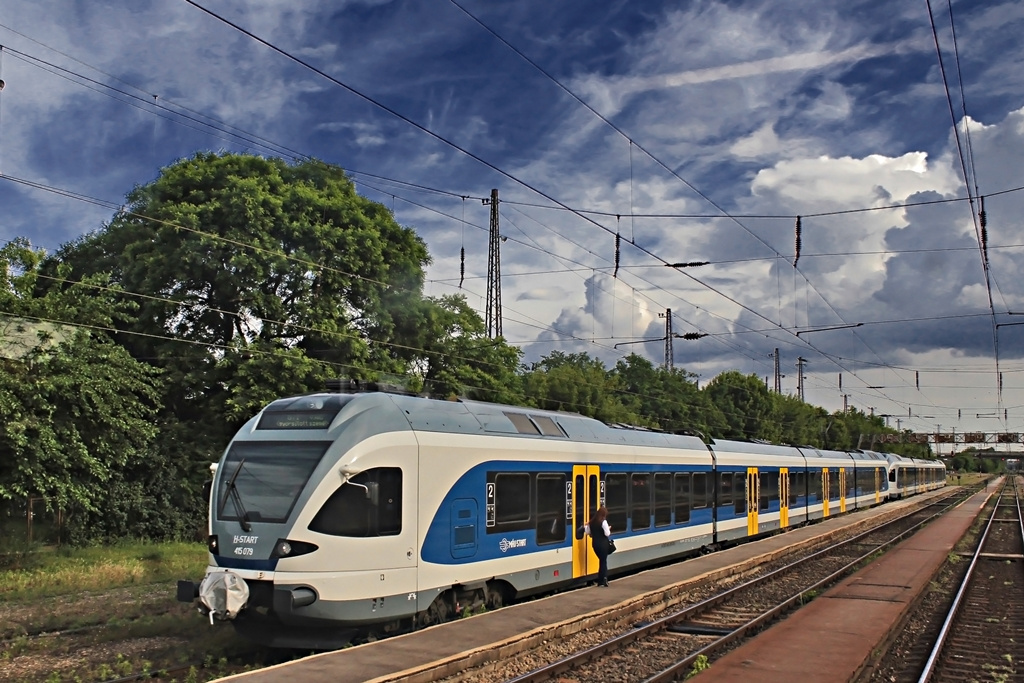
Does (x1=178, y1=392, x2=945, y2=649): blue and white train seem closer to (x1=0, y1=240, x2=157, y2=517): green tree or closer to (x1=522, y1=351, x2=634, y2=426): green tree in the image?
(x1=0, y1=240, x2=157, y2=517): green tree

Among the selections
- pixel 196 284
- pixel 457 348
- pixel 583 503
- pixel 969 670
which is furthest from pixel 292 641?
pixel 457 348

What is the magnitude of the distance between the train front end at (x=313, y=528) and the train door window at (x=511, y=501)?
232 centimetres

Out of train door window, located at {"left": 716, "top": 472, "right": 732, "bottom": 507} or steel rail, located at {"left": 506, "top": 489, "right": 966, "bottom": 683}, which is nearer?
steel rail, located at {"left": 506, "top": 489, "right": 966, "bottom": 683}

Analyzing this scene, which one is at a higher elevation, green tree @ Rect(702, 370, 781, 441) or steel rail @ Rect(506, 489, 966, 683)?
green tree @ Rect(702, 370, 781, 441)

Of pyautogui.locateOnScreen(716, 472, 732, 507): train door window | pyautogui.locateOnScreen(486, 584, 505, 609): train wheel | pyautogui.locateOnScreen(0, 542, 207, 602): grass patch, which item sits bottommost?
pyautogui.locateOnScreen(0, 542, 207, 602): grass patch

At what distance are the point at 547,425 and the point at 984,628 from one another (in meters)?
8.35

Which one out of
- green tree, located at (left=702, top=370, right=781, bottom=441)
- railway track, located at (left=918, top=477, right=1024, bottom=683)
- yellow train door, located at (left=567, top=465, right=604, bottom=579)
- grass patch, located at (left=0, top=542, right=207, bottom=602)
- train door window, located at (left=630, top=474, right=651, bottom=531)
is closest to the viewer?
railway track, located at (left=918, top=477, right=1024, bottom=683)

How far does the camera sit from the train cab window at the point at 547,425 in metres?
16.1

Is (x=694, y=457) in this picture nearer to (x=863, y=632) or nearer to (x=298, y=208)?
(x=863, y=632)

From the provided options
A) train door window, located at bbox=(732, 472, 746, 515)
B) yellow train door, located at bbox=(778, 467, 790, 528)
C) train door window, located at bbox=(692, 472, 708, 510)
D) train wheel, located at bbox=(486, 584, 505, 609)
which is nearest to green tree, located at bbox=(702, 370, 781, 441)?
yellow train door, located at bbox=(778, 467, 790, 528)

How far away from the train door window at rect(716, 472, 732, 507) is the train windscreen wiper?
1632 centimetres

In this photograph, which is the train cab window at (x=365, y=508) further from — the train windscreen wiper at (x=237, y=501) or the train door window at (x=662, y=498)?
the train door window at (x=662, y=498)

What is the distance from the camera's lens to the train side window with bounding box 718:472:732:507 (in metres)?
25.1

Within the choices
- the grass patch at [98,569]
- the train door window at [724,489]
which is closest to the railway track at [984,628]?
the train door window at [724,489]
